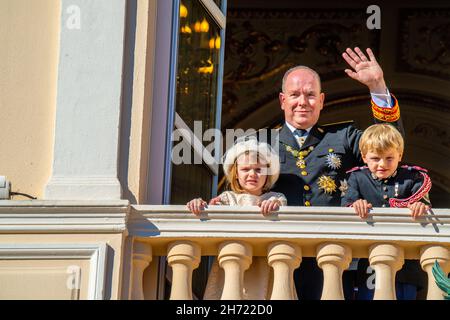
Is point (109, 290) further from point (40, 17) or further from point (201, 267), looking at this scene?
point (40, 17)

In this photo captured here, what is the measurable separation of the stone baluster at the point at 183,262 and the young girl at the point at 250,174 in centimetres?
31

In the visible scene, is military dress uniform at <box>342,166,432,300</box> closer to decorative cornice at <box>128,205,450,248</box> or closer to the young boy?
the young boy

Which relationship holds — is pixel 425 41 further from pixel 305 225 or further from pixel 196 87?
pixel 305 225

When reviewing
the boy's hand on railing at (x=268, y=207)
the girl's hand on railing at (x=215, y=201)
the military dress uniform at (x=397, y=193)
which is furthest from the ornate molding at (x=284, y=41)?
the boy's hand on railing at (x=268, y=207)

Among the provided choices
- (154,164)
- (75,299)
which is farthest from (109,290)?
(154,164)

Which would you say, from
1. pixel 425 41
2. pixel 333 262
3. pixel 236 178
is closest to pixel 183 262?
pixel 236 178

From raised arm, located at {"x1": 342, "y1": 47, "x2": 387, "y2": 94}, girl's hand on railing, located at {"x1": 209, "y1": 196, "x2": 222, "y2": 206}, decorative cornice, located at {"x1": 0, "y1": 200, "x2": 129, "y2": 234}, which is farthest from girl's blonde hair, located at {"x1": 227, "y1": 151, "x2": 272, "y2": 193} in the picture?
raised arm, located at {"x1": 342, "y1": 47, "x2": 387, "y2": 94}

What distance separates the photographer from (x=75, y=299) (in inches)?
296

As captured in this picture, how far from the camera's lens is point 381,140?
7.99 meters

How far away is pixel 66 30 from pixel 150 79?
46 cm

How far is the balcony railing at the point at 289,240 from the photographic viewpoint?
7.64 meters

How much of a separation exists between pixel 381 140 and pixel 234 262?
0.92 m

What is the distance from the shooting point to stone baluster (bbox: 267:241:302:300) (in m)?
7.58

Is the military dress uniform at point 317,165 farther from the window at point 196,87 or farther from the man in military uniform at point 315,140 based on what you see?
the window at point 196,87
